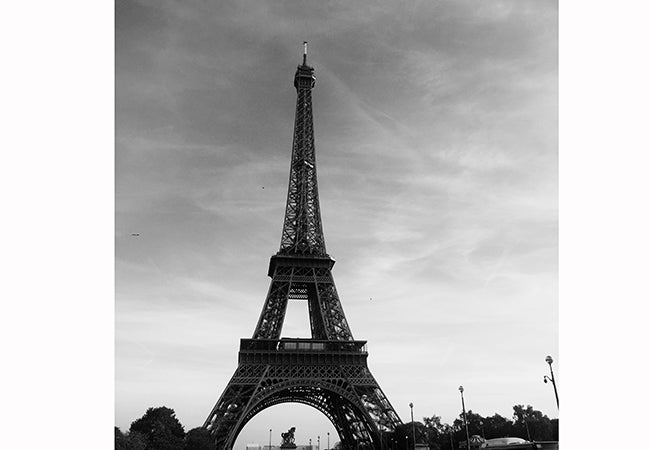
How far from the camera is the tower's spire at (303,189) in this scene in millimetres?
35312

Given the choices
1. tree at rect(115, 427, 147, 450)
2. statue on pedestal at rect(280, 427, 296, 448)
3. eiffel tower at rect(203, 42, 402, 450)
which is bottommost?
statue on pedestal at rect(280, 427, 296, 448)

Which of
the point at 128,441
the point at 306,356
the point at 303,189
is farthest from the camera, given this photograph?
the point at 303,189

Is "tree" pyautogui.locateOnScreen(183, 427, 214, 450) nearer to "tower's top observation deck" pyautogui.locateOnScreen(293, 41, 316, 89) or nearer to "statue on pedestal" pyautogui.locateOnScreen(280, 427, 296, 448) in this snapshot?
"tower's top observation deck" pyautogui.locateOnScreen(293, 41, 316, 89)

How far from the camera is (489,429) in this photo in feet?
135

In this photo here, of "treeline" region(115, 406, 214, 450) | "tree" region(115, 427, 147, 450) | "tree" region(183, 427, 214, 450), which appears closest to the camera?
"tree" region(115, 427, 147, 450)

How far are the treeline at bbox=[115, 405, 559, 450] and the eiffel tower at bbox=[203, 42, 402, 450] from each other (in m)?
1.18

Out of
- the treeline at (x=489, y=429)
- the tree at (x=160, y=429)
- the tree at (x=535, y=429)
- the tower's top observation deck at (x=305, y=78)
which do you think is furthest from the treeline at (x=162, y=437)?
the tower's top observation deck at (x=305, y=78)

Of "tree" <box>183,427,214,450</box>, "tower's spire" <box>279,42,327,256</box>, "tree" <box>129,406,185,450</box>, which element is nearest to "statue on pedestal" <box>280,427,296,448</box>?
"tree" <box>129,406,185,450</box>

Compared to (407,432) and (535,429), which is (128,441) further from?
(535,429)

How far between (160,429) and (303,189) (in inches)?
725

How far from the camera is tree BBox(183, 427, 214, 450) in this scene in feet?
80.3

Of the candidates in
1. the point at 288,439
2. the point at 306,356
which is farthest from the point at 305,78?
the point at 288,439

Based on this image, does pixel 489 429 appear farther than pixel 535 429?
Yes
